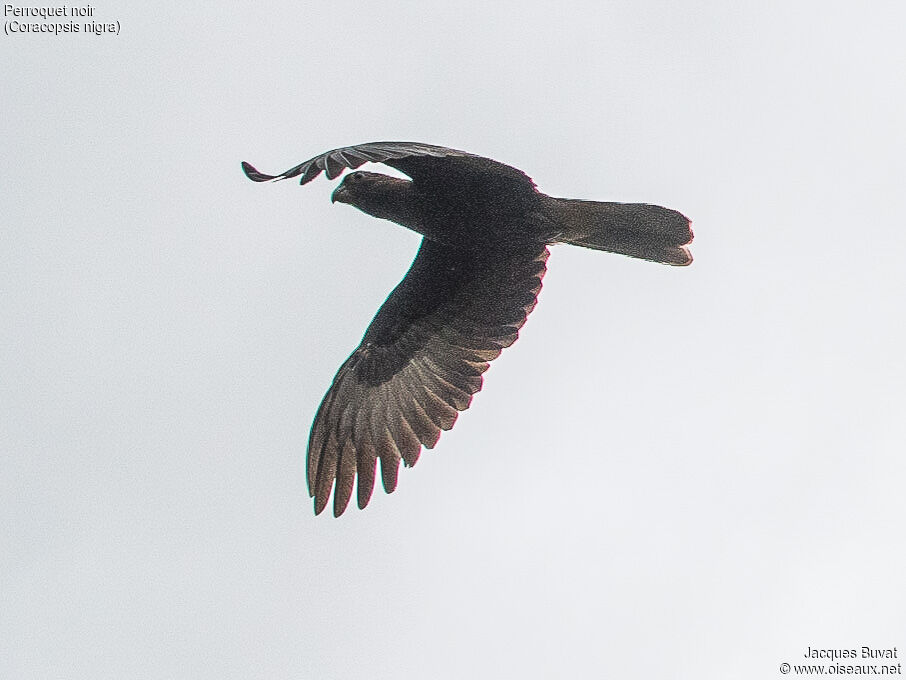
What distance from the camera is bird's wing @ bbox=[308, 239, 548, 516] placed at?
31.3ft

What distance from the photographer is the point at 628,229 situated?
9203 millimetres

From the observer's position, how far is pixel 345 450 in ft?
32.1

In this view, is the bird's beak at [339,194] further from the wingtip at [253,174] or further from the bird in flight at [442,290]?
the wingtip at [253,174]

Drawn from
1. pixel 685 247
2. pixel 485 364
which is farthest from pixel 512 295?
pixel 685 247

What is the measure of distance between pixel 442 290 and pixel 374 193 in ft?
3.48

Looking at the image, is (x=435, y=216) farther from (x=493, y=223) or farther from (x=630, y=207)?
(x=630, y=207)

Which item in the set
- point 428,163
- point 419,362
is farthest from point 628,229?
point 419,362

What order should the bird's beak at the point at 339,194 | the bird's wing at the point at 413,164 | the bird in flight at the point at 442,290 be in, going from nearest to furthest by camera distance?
the bird's wing at the point at 413,164
the bird in flight at the point at 442,290
the bird's beak at the point at 339,194

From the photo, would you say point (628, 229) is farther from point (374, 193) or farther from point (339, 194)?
point (339, 194)

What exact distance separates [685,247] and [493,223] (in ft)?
4.42

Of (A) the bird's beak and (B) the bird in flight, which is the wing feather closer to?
(B) the bird in flight

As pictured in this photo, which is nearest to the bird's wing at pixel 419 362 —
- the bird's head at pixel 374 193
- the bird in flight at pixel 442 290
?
the bird in flight at pixel 442 290

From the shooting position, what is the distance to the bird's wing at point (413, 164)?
23.5 feet

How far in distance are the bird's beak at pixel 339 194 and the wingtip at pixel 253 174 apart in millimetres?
1736
